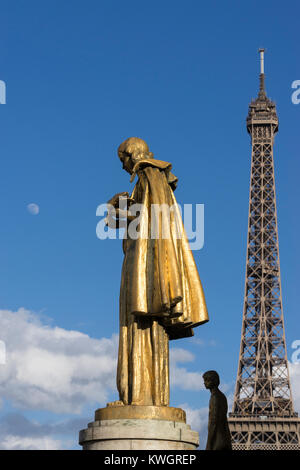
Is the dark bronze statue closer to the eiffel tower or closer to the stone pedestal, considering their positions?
the stone pedestal

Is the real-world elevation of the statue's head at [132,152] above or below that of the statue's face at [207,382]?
above

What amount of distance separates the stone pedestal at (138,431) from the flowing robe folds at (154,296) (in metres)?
0.31

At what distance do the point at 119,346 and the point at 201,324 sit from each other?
1196mm

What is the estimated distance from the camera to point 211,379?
1015 cm

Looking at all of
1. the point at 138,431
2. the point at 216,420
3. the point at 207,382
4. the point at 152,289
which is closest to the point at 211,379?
the point at 207,382

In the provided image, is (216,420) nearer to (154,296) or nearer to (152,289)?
(154,296)

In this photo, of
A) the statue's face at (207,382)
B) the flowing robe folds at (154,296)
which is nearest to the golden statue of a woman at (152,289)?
the flowing robe folds at (154,296)

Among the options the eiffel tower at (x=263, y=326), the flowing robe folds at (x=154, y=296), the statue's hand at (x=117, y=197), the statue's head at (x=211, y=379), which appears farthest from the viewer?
the eiffel tower at (x=263, y=326)

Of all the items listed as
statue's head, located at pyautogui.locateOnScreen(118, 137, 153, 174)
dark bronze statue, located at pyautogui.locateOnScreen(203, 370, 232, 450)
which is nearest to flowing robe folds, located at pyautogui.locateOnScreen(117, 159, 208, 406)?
statue's head, located at pyautogui.locateOnScreen(118, 137, 153, 174)

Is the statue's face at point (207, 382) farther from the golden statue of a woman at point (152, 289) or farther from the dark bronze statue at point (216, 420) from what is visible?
the golden statue of a woman at point (152, 289)

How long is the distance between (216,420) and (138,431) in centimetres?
98

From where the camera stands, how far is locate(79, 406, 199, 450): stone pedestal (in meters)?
9.63

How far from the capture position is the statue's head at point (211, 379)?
10164 mm
